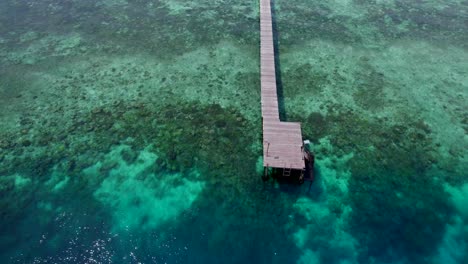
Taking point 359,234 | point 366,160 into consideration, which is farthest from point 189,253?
point 366,160

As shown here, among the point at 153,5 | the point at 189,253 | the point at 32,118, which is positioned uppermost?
the point at 153,5

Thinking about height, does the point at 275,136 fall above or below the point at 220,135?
above

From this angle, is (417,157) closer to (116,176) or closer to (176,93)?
(176,93)

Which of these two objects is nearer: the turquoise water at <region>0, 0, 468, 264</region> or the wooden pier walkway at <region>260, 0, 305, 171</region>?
the turquoise water at <region>0, 0, 468, 264</region>

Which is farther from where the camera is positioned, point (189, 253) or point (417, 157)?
point (417, 157)

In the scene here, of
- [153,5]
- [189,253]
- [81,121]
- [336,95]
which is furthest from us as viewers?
[153,5]

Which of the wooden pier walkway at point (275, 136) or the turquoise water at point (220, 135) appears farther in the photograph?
the wooden pier walkway at point (275, 136)

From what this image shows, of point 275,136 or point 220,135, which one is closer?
point 275,136

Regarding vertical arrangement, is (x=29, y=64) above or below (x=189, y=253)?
above
